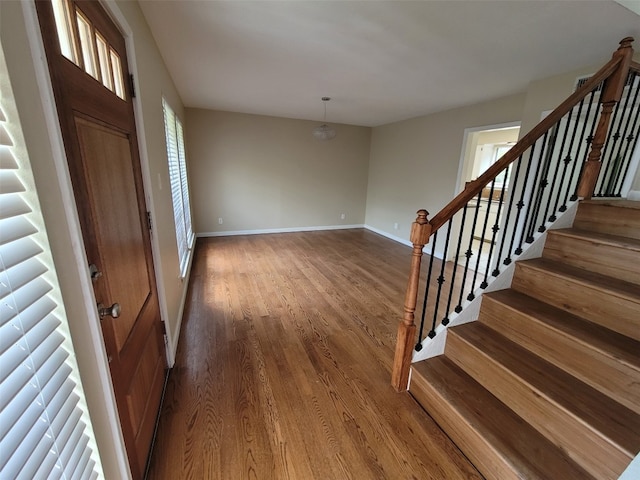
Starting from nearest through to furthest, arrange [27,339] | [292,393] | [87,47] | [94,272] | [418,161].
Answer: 1. [27,339]
2. [94,272]
3. [87,47]
4. [292,393]
5. [418,161]

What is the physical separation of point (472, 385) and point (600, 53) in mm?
2879

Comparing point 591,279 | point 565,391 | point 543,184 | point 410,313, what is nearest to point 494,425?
point 565,391

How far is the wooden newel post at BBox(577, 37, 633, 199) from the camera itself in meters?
1.64

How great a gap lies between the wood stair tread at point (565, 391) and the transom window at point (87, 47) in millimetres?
2307

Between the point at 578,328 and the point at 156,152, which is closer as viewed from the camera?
the point at 578,328

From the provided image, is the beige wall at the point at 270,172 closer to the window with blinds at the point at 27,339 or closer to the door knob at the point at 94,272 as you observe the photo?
the door knob at the point at 94,272

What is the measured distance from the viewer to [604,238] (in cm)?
→ 169

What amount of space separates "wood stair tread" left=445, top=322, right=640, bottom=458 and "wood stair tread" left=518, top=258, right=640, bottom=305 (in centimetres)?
51

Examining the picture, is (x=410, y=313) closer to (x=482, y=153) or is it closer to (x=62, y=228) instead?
(x=62, y=228)

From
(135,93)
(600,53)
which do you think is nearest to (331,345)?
(135,93)

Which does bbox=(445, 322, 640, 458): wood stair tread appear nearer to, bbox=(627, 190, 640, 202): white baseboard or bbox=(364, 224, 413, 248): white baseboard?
bbox=(627, 190, 640, 202): white baseboard

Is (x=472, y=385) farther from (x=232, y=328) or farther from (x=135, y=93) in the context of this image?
(x=135, y=93)

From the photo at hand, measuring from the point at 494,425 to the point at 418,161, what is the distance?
436 centimetres

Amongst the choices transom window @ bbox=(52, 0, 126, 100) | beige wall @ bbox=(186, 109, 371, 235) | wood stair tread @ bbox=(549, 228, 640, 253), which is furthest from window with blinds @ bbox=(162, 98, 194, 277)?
wood stair tread @ bbox=(549, 228, 640, 253)
